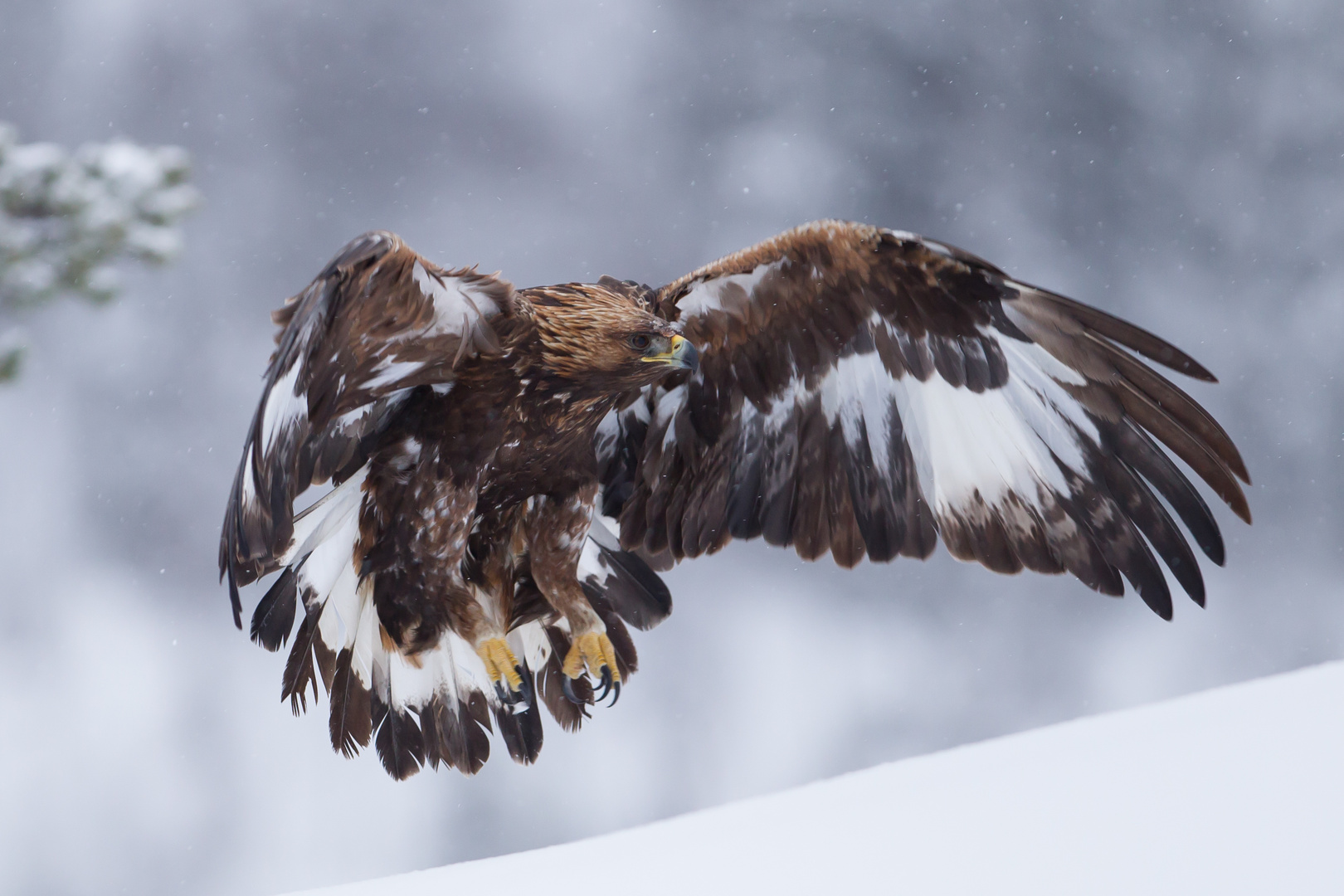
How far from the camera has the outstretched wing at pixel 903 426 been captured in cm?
227

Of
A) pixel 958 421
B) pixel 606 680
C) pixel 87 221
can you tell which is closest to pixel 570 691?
pixel 606 680

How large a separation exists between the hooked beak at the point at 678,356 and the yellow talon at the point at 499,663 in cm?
70

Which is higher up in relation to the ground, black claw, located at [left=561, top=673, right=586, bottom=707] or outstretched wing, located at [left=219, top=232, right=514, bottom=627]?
outstretched wing, located at [left=219, top=232, right=514, bottom=627]

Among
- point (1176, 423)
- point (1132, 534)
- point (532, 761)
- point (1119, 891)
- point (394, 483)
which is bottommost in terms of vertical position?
point (1119, 891)

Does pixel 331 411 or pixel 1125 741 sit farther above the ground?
pixel 331 411

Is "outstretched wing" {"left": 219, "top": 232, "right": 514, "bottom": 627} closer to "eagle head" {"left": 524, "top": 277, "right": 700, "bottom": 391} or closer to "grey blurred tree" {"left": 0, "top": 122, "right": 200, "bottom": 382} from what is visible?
"eagle head" {"left": 524, "top": 277, "right": 700, "bottom": 391}

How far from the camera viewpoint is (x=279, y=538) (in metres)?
1.75

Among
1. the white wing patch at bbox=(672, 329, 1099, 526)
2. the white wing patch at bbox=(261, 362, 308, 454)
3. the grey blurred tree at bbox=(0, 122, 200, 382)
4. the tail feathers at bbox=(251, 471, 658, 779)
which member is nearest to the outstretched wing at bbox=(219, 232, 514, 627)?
the white wing patch at bbox=(261, 362, 308, 454)

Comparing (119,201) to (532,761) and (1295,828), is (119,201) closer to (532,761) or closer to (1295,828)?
(532,761)

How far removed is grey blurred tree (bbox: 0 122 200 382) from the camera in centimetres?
392

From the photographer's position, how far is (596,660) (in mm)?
2287

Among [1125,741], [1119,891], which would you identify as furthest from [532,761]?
[1125,741]

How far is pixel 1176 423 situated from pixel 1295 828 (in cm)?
91

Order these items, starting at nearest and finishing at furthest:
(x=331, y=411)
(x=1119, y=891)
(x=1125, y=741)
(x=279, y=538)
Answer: (x=279, y=538)
(x=331, y=411)
(x=1119, y=891)
(x=1125, y=741)
